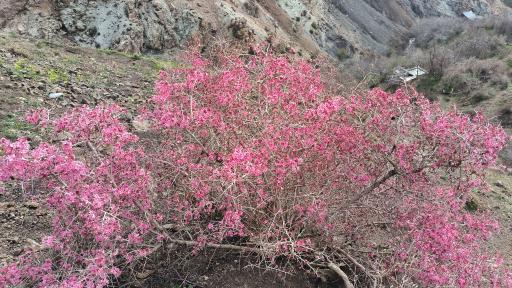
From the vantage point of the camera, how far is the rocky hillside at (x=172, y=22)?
1473 cm

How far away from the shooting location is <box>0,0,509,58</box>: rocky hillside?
1473 centimetres

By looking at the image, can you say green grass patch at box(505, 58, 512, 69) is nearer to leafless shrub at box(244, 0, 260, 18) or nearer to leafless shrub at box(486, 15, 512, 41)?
leafless shrub at box(486, 15, 512, 41)

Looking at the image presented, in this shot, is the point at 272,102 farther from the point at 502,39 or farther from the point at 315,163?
the point at 502,39

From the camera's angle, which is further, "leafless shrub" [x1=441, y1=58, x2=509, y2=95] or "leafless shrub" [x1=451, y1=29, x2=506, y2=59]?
"leafless shrub" [x1=451, y1=29, x2=506, y2=59]

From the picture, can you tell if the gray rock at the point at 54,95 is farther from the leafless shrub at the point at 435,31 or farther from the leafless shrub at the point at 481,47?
the leafless shrub at the point at 435,31

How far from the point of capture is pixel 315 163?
161 inches

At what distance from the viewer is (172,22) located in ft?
60.9

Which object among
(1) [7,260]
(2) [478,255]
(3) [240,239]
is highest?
(2) [478,255]

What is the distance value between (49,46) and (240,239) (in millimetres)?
8863

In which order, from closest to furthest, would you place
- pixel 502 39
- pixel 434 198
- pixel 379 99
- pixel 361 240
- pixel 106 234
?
pixel 106 234
pixel 434 198
pixel 379 99
pixel 361 240
pixel 502 39

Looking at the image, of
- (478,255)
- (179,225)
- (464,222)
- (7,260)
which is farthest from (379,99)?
(7,260)

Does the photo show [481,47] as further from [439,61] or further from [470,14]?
[470,14]

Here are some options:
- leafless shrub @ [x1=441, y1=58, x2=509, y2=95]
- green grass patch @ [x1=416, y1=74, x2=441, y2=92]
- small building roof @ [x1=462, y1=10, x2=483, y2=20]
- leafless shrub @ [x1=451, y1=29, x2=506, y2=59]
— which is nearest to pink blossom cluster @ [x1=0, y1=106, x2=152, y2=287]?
leafless shrub @ [x1=441, y1=58, x2=509, y2=95]

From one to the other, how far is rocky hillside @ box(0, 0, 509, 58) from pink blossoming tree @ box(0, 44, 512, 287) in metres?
11.7
